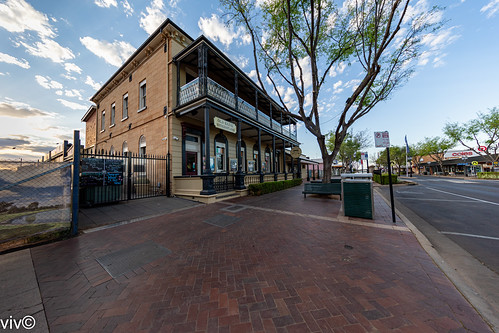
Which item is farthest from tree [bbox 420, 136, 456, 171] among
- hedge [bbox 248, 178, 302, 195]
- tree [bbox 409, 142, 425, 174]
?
hedge [bbox 248, 178, 302, 195]

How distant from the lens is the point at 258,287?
2182mm

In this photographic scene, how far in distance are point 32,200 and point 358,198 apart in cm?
886

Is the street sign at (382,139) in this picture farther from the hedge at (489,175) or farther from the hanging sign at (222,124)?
the hedge at (489,175)

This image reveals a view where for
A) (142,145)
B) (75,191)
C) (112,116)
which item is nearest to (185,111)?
(142,145)

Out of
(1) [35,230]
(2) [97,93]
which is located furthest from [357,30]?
(2) [97,93]

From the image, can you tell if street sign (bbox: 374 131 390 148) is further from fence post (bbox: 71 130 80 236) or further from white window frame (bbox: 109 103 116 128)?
white window frame (bbox: 109 103 116 128)

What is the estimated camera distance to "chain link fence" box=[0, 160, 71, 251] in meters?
3.36

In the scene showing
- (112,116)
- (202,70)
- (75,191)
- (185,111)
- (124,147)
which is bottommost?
(75,191)

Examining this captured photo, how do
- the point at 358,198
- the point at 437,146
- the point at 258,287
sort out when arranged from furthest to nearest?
the point at 437,146 < the point at 358,198 < the point at 258,287

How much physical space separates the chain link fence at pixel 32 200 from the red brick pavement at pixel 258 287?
0.69 m

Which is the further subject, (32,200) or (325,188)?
(325,188)

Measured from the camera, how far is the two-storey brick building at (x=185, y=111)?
8820 mm

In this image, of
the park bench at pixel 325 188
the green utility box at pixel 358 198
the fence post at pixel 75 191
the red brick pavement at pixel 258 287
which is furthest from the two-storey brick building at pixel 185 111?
the green utility box at pixel 358 198

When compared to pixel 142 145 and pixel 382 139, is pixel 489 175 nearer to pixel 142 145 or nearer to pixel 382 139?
pixel 382 139
